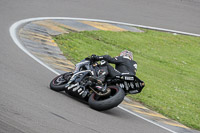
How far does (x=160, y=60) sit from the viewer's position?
14898 mm

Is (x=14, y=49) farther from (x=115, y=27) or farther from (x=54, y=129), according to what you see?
(x=115, y=27)

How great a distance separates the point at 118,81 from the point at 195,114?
3125 mm

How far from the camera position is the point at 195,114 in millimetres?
10047

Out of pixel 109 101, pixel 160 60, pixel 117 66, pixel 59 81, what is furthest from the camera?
pixel 160 60

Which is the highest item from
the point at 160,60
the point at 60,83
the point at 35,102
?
the point at 35,102

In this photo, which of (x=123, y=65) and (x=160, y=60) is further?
(x=160, y=60)

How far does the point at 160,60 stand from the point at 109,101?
26.3ft

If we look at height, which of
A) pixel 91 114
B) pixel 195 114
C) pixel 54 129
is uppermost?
pixel 54 129

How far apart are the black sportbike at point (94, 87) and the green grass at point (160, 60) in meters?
2.08

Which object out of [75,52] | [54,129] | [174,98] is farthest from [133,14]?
[54,129]

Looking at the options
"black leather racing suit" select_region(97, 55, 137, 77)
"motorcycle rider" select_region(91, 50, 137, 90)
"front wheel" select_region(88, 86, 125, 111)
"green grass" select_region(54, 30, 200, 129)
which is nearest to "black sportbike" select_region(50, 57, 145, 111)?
"front wheel" select_region(88, 86, 125, 111)

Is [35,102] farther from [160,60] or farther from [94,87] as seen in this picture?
[160,60]

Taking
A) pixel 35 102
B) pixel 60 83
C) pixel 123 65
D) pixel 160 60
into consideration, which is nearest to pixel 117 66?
Answer: pixel 123 65

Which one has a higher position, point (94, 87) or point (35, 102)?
point (35, 102)
